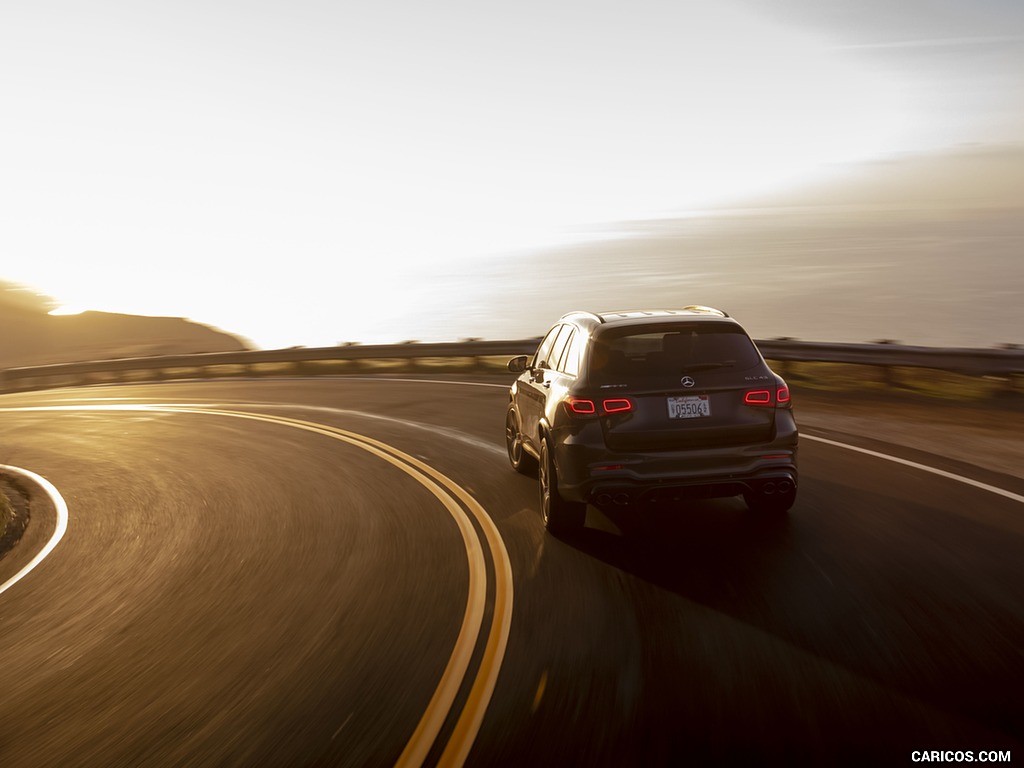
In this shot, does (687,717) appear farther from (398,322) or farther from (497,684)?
(398,322)

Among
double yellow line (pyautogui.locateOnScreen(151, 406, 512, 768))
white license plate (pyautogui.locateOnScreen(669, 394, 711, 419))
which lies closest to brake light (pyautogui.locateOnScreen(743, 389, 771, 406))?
white license plate (pyautogui.locateOnScreen(669, 394, 711, 419))

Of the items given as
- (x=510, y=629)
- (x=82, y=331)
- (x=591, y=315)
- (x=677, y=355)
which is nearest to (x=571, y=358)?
(x=591, y=315)

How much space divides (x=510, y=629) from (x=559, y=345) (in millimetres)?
3644

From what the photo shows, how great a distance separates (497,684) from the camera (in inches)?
186

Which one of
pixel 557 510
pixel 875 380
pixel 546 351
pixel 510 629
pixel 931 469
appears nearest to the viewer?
pixel 510 629

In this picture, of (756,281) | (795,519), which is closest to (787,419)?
(795,519)

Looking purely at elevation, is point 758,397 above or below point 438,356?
above

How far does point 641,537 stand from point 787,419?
1474mm

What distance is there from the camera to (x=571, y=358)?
793 cm

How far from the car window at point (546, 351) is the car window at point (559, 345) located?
100 mm

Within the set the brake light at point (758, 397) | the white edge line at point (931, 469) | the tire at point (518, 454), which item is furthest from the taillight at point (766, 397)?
the tire at point (518, 454)

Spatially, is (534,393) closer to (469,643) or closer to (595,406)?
(595,406)

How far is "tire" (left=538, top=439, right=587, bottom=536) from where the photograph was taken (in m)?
7.62

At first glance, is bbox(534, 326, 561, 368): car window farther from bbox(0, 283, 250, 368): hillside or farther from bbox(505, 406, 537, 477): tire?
bbox(0, 283, 250, 368): hillside
